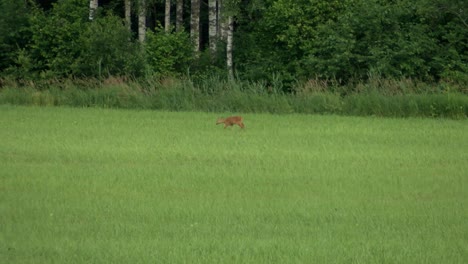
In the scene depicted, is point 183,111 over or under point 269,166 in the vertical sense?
under

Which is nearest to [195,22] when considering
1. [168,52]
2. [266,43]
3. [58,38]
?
[168,52]

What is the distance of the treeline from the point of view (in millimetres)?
36000

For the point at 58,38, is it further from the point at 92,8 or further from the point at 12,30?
the point at 12,30

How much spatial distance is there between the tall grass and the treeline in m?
4.26

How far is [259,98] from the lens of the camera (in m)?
28.7

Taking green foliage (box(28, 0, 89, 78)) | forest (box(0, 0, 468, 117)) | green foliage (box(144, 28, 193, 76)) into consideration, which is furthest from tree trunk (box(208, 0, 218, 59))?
green foliage (box(28, 0, 89, 78))

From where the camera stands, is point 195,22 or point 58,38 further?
point 195,22

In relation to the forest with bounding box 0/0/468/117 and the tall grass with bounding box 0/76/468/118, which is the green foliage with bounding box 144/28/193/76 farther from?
the tall grass with bounding box 0/76/468/118

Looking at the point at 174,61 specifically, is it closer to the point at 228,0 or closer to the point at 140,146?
the point at 228,0

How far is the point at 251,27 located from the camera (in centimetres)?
4306

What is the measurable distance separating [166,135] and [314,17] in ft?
61.5

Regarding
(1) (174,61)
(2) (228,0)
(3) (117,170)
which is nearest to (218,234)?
(3) (117,170)

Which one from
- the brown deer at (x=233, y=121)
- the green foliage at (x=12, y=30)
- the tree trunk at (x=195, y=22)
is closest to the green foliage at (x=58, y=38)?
the green foliage at (x=12, y=30)

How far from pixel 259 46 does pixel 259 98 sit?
12.9 m
